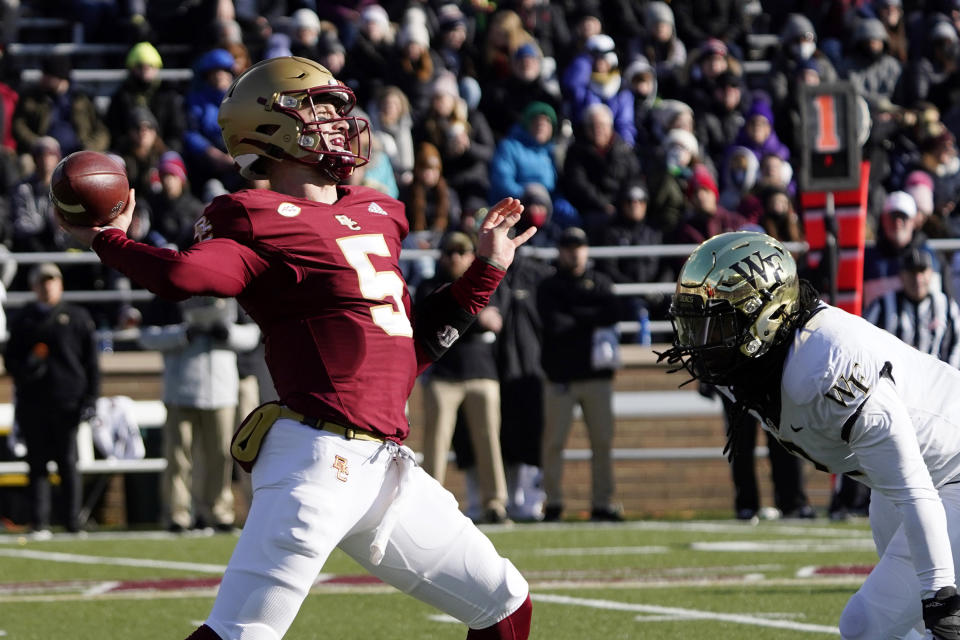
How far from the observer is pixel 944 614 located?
4.07 meters

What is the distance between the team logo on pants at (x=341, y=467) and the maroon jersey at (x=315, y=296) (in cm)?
10

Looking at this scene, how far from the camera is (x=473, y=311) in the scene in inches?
184

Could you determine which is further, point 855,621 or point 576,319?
point 576,319

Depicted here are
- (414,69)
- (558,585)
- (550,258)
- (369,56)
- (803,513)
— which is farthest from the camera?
(369,56)

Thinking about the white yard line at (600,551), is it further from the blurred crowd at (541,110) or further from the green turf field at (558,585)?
the blurred crowd at (541,110)

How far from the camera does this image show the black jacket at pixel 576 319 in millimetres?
11859

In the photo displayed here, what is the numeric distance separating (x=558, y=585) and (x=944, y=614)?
4.27 meters

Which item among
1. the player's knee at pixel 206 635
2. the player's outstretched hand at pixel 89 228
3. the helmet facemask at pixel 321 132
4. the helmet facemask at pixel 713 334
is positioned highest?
the helmet facemask at pixel 321 132

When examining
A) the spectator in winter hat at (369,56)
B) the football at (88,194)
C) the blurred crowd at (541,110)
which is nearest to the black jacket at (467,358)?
the blurred crowd at (541,110)

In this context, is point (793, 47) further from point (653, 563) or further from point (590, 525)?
point (653, 563)

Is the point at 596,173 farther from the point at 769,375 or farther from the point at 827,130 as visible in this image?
the point at 769,375

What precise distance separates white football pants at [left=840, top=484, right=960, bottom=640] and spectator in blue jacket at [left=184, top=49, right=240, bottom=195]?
33.0 feet

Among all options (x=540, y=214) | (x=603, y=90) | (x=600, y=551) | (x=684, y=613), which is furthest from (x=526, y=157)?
(x=684, y=613)

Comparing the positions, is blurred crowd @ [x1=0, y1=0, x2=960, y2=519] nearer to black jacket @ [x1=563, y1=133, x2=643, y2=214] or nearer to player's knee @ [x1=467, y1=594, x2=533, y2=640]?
black jacket @ [x1=563, y1=133, x2=643, y2=214]
